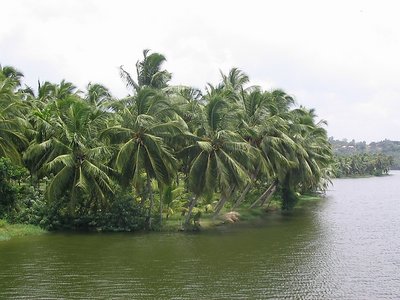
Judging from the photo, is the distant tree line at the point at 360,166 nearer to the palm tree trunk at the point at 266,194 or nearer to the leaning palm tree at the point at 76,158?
the palm tree trunk at the point at 266,194

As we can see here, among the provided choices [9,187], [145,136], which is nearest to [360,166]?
[145,136]

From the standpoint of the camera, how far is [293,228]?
29.3 m

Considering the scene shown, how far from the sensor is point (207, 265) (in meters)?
18.0

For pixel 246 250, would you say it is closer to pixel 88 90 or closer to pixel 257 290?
pixel 257 290

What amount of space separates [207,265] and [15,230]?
1221 centimetres

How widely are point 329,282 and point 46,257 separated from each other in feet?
37.7

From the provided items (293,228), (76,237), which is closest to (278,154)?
(293,228)

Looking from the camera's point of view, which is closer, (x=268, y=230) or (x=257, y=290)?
(x=257, y=290)

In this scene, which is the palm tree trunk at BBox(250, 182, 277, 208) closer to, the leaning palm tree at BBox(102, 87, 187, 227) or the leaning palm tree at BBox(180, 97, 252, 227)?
the leaning palm tree at BBox(180, 97, 252, 227)

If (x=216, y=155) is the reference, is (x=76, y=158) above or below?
above

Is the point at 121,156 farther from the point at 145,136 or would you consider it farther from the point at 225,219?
the point at 225,219

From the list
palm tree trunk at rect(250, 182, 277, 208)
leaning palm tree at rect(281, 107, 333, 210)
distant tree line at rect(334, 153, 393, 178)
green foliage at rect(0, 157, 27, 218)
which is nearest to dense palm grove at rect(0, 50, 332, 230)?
green foliage at rect(0, 157, 27, 218)

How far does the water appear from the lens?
14414 millimetres

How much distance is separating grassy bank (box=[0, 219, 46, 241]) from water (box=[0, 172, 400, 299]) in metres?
0.98
